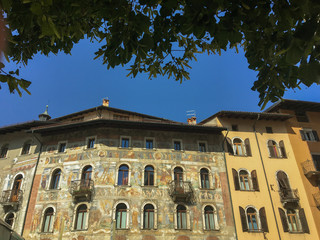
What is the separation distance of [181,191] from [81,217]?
6.93 m

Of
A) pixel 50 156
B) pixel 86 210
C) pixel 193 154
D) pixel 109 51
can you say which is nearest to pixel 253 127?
pixel 193 154

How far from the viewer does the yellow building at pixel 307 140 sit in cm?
2006

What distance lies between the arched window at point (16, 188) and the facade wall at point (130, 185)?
4.69 feet

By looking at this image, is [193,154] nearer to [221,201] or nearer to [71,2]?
[221,201]

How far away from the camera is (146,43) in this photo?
2.69 m

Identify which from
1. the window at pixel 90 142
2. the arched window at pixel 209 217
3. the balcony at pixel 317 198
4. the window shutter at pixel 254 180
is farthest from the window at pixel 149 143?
the balcony at pixel 317 198

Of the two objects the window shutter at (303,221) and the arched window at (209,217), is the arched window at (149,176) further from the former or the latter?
the window shutter at (303,221)

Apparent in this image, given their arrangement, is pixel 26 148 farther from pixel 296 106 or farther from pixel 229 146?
pixel 296 106

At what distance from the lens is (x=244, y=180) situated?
783 inches

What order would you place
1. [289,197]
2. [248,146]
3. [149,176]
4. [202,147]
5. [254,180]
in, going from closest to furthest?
[149,176], [289,197], [254,180], [202,147], [248,146]

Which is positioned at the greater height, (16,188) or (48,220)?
(16,188)

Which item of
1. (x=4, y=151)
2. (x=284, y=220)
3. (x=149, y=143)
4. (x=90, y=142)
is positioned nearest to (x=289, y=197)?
(x=284, y=220)

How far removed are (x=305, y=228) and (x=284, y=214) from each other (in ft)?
5.37

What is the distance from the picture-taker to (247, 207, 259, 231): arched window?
709 inches
